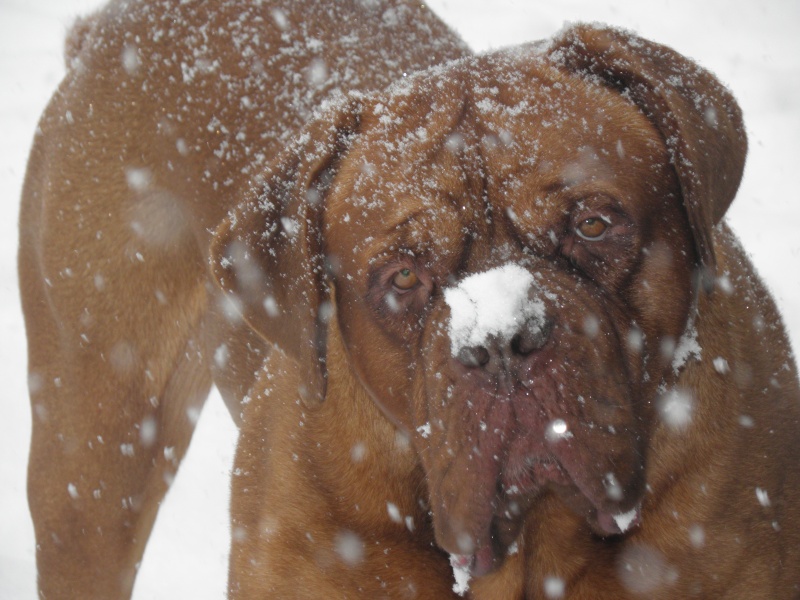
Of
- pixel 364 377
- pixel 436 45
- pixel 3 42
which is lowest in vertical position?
pixel 3 42

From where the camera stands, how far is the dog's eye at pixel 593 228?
8.09ft

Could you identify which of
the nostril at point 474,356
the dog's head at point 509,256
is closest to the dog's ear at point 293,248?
the dog's head at point 509,256

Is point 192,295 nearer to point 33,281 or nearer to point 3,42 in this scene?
point 33,281

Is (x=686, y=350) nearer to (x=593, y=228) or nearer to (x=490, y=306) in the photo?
(x=593, y=228)

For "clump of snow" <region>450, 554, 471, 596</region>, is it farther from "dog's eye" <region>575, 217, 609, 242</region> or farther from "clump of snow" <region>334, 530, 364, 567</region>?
"dog's eye" <region>575, 217, 609, 242</region>

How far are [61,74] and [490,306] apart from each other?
269 inches

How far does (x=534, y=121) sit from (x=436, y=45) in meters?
1.48

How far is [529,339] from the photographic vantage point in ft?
7.32

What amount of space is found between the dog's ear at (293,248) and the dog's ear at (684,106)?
669 mm

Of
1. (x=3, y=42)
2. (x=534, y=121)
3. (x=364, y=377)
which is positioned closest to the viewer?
(x=534, y=121)

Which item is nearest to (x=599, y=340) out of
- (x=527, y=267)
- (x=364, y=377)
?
(x=527, y=267)

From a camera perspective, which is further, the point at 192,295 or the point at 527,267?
the point at 192,295

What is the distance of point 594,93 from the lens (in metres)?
2.71

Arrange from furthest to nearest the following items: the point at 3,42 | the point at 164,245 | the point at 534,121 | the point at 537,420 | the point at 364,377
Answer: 1. the point at 3,42
2. the point at 164,245
3. the point at 364,377
4. the point at 534,121
5. the point at 537,420
